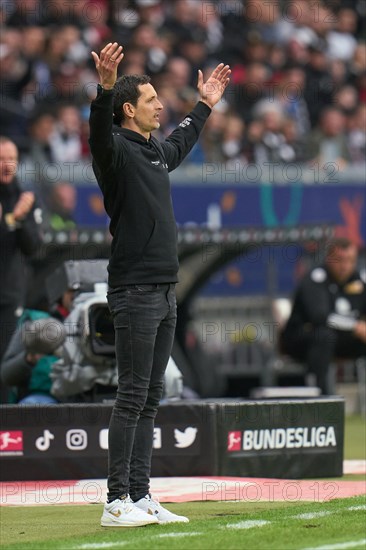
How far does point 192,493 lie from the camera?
26.2 ft

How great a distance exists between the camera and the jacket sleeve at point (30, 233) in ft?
33.1

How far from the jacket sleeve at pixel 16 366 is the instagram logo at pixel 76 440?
27.6 inches

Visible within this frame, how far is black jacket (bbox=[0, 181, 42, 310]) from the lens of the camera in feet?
33.2

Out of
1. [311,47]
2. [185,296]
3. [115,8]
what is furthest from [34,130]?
[311,47]

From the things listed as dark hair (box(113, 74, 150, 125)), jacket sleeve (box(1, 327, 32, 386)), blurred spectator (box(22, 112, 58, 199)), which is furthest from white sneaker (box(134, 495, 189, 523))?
blurred spectator (box(22, 112, 58, 199))

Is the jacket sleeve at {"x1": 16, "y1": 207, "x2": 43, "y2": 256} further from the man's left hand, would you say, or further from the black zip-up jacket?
the black zip-up jacket

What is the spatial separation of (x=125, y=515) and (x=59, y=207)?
290 inches

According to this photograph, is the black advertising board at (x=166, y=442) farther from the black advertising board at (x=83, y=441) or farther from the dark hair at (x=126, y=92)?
A: the dark hair at (x=126, y=92)

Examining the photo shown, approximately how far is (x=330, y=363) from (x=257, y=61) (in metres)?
6.34

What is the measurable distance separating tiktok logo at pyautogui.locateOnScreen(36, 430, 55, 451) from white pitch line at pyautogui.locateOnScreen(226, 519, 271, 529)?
2418 mm

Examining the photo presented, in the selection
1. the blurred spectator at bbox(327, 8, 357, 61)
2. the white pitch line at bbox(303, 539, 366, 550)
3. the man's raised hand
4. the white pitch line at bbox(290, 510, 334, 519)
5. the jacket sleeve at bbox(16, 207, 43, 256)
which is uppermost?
the blurred spectator at bbox(327, 8, 357, 61)

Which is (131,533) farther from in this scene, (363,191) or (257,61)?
(257,61)

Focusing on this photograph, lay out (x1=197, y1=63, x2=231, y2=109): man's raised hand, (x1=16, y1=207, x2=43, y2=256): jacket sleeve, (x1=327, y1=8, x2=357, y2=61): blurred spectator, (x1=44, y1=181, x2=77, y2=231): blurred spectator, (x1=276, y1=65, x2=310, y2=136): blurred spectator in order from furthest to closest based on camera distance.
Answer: (x1=327, y1=8, x2=357, y2=61): blurred spectator
(x1=276, y1=65, x2=310, y2=136): blurred spectator
(x1=44, y1=181, x2=77, y2=231): blurred spectator
(x1=16, y1=207, x2=43, y2=256): jacket sleeve
(x1=197, y1=63, x2=231, y2=109): man's raised hand

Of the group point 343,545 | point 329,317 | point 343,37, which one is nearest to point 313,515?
point 343,545
